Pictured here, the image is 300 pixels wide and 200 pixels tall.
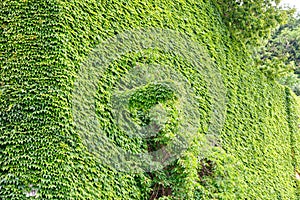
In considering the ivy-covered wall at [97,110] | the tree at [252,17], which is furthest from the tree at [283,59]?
the ivy-covered wall at [97,110]

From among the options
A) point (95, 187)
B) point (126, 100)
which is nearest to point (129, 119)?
point (126, 100)

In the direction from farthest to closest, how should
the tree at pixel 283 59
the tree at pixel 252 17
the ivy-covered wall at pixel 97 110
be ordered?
1. the tree at pixel 283 59
2. the tree at pixel 252 17
3. the ivy-covered wall at pixel 97 110

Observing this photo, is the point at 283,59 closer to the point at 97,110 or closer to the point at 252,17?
the point at 252,17

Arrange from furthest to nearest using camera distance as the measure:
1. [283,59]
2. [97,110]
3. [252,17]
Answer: [283,59], [252,17], [97,110]

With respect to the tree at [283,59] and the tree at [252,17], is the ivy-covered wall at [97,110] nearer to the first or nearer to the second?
the tree at [252,17]

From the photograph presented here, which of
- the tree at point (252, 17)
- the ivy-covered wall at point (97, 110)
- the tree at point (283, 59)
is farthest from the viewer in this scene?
the tree at point (283, 59)

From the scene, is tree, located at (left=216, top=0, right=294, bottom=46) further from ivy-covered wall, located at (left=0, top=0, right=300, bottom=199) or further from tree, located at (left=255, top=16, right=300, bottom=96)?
ivy-covered wall, located at (left=0, top=0, right=300, bottom=199)

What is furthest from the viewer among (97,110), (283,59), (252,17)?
(283,59)

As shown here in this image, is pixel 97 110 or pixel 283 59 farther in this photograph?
pixel 283 59

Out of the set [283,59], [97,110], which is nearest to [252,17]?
[283,59]
